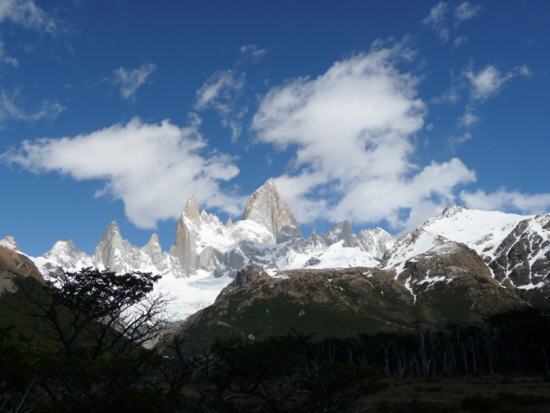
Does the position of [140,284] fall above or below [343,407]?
above

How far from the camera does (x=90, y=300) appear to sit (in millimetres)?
37250

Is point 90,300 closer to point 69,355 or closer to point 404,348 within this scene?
point 69,355

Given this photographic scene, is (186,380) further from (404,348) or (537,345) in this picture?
(404,348)

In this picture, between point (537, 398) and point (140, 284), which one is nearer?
point (140, 284)

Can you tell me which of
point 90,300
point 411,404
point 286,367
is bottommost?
point 411,404

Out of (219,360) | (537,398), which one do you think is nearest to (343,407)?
(219,360)

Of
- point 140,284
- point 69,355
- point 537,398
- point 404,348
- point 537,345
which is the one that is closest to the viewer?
point 69,355

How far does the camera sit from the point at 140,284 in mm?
40031

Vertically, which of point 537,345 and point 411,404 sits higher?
point 537,345

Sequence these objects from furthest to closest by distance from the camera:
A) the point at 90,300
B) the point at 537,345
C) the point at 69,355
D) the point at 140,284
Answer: the point at 537,345 < the point at 140,284 < the point at 90,300 < the point at 69,355

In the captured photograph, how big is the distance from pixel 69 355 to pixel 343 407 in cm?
1473

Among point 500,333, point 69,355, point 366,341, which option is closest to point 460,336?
point 500,333

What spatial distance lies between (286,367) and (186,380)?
5.63m

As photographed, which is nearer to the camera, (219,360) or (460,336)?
(219,360)
